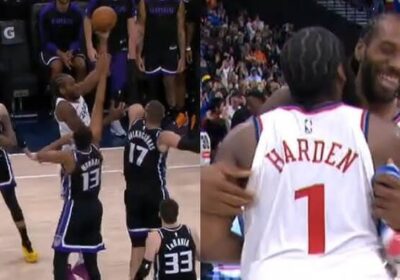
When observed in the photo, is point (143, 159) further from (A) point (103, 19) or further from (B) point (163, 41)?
(B) point (163, 41)

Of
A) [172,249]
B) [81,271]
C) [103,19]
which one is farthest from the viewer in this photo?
[103,19]

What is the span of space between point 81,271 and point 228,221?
3.53 meters

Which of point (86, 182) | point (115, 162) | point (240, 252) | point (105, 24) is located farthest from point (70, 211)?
point (115, 162)

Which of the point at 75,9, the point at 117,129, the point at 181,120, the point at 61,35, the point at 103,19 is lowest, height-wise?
the point at 117,129

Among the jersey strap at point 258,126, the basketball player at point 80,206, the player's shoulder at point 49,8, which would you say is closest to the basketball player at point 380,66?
the jersey strap at point 258,126

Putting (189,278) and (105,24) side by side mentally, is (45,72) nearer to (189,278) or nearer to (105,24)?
(105,24)

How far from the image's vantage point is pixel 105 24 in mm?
6965

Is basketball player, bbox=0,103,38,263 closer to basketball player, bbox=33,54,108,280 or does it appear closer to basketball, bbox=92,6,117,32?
basketball player, bbox=33,54,108,280

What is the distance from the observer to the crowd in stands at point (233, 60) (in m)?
7.57

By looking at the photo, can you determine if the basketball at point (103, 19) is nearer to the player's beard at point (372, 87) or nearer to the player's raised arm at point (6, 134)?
the player's raised arm at point (6, 134)

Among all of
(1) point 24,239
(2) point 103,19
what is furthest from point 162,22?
(1) point 24,239

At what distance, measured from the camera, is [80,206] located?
17.3 ft

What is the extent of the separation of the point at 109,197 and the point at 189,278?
323cm

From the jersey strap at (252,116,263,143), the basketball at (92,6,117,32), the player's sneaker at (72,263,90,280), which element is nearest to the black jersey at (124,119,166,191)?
the player's sneaker at (72,263,90,280)
